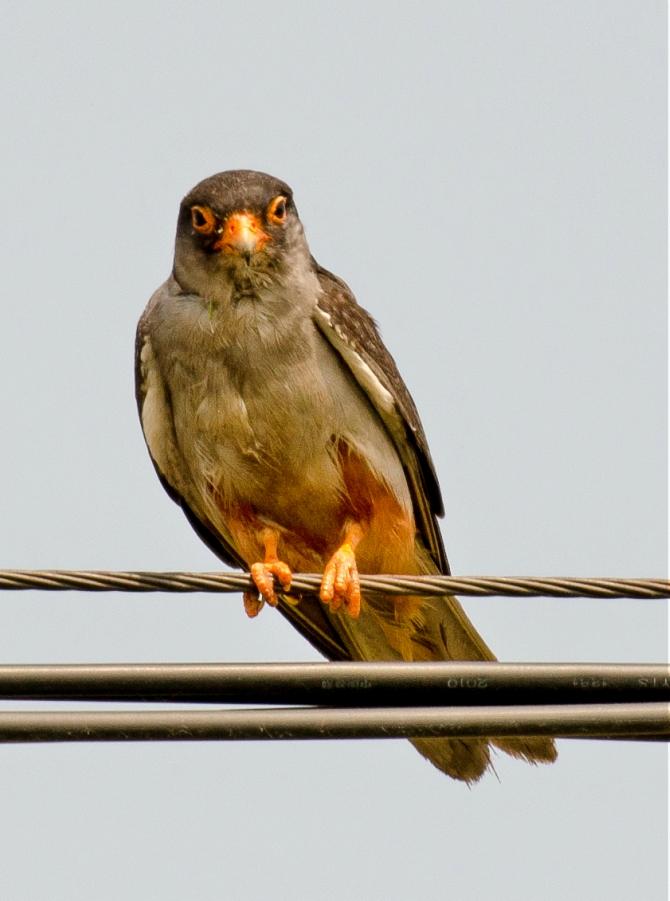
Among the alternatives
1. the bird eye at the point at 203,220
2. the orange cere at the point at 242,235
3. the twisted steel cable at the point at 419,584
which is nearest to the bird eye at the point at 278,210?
the orange cere at the point at 242,235

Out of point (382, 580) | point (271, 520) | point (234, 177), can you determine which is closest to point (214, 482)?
point (271, 520)

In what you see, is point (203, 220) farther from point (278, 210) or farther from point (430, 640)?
point (430, 640)

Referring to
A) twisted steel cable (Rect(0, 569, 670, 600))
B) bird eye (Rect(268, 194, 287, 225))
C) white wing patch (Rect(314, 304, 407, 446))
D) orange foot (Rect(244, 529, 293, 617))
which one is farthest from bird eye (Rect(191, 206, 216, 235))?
twisted steel cable (Rect(0, 569, 670, 600))

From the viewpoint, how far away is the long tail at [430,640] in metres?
7.35

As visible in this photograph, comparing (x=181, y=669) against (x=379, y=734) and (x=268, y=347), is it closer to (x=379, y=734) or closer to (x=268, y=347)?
(x=379, y=734)

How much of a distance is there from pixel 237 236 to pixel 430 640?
2.50m

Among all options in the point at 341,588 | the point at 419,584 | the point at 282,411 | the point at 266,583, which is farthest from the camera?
the point at 282,411

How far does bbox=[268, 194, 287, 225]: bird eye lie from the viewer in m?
8.01

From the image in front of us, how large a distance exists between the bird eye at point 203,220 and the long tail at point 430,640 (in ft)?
7.58

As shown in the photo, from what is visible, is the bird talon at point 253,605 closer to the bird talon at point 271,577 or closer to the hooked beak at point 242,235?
the bird talon at point 271,577

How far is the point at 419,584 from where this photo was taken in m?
5.39

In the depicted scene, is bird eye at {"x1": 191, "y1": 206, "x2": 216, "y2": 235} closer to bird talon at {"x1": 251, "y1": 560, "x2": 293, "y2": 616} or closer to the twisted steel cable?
bird talon at {"x1": 251, "y1": 560, "x2": 293, "y2": 616}

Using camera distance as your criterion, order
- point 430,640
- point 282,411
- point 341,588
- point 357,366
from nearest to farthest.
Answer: point 341,588 < point 282,411 < point 357,366 < point 430,640

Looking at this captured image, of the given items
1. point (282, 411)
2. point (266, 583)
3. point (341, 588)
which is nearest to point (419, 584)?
point (266, 583)
